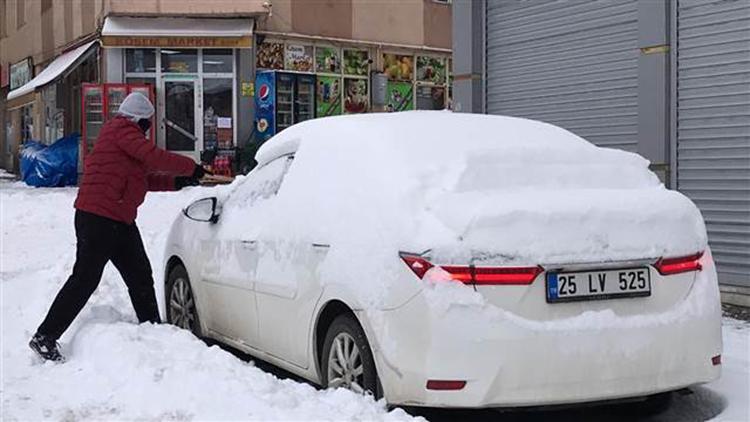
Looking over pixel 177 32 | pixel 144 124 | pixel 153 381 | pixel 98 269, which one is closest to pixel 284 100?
pixel 177 32

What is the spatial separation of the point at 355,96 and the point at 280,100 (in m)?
2.50

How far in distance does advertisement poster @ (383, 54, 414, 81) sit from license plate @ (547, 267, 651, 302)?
19.7 m

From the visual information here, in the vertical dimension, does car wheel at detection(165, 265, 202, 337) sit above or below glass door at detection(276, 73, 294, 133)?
below

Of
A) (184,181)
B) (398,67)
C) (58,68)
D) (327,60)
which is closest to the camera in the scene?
(184,181)

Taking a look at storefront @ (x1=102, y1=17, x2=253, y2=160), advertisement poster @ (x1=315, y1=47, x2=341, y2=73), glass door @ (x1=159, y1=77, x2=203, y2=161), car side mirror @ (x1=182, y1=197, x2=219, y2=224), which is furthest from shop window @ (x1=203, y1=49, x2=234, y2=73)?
car side mirror @ (x1=182, y1=197, x2=219, y2=224)

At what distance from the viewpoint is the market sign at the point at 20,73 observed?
2840cm

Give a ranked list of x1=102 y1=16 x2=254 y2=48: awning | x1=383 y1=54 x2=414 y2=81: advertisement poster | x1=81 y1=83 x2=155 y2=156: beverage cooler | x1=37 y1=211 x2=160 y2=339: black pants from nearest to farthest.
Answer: x1=37 y1=211 x2=160 y2=339: black pants, x1=81 y1=83 x2=155 y2=156: beverage cooler, x1=102 y1=16 x2=254 y2=48: awning, x1=383 y1=54 x2=414 y2=81: advertisement poster

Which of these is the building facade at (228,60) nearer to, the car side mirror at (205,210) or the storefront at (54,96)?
the storefront at (54,96)

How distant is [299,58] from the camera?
21.8 meters

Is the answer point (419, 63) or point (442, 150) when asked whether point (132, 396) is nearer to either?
point (442, 150)

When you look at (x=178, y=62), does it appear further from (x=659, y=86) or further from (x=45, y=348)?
(x=45, y=348)

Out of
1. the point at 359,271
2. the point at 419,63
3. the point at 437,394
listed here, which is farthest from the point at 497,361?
the point at 419,63

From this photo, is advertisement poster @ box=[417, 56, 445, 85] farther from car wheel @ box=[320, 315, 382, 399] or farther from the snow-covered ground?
car wheel @ box=[320, 315, 382, 399]

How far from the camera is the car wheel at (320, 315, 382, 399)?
4.26 m
